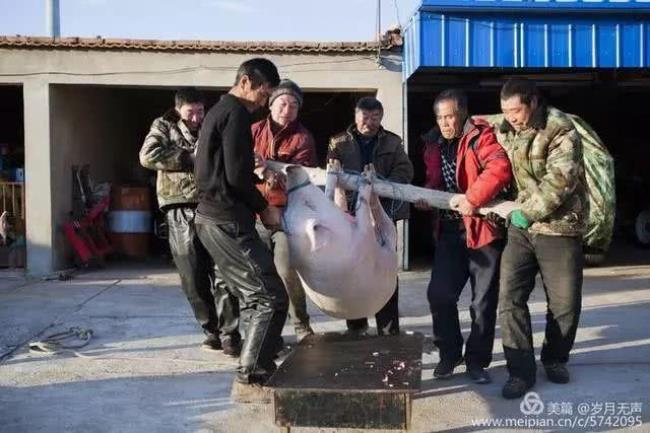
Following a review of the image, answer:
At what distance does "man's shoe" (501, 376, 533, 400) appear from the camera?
13.4 feet

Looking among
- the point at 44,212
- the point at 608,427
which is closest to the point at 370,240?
the point at 608,427

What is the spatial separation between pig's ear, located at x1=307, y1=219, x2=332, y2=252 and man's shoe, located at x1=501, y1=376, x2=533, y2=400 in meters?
1.39

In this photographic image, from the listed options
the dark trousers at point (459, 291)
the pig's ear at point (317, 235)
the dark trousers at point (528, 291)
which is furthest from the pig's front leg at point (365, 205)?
the dark trousers at point (528, 291)

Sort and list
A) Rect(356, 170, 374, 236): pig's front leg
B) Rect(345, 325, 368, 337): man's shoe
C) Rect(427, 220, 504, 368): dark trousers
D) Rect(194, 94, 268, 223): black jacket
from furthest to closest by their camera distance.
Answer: Rect(345, 325, 368, 337): man's shoe, Rect(427, 220, 504, 368): dark trousers, Rect(356, 170, 374, 236): pig's front leg, Rect(194, 94, 268, 223): black jacket

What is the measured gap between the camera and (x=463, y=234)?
4.42 metres

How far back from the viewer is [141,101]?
1349 centimetres

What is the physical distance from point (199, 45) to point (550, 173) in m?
6.03

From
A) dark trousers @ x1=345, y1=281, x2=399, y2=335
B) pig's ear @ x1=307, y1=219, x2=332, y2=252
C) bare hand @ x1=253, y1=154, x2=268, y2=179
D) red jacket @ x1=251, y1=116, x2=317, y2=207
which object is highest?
red jacket @ x1=251, y1=116, x2=317, y2=207

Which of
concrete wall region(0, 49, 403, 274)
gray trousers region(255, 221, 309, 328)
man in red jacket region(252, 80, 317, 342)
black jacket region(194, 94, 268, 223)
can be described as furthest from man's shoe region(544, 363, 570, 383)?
concrete wall region(0, 49, 403, 274)

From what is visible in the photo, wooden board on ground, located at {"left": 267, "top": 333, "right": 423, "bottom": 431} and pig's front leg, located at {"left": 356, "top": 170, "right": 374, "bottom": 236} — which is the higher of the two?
pig's front leg, located at {"left": 356, "top": 170, "right": 374, "bottom": 236}

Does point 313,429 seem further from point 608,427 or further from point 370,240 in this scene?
point 608,427

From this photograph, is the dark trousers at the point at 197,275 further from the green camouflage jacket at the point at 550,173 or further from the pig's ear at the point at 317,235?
the green camouflage jacket at the point at 550,173

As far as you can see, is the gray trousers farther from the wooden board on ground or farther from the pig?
the wooden board on ground

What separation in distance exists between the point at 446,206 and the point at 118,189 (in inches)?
291
